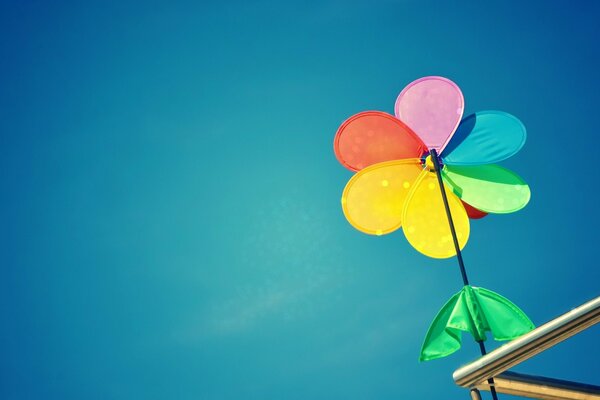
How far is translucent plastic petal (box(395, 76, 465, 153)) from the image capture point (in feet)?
9.13

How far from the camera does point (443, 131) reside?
2.79 meters

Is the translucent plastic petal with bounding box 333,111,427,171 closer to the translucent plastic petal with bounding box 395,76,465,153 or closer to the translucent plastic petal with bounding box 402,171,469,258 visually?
the translucent plastic petal with bounding box 395,76,465,153

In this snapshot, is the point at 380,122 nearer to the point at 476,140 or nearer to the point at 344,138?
the point at 344,138

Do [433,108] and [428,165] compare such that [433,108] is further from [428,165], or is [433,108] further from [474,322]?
[474,322]

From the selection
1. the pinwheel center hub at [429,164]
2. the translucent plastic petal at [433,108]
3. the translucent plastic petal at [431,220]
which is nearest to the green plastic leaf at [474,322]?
the translucent plastic petal at [431,220]

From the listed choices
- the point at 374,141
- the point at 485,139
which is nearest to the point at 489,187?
the point at 485,139

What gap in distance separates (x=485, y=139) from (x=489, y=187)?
268mm

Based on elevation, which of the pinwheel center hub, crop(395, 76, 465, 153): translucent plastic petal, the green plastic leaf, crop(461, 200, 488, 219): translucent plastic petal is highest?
crop(395, 76, 465, 153): translucent plastic petal

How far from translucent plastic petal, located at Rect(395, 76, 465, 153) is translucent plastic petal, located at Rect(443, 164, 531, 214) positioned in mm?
193

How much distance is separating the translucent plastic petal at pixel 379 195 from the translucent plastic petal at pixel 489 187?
0.24 m

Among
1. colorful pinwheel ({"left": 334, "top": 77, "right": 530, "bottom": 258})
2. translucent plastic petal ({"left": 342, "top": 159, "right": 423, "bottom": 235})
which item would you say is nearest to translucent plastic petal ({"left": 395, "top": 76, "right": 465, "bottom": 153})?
colorful pinwheel ({"left": 334, "top": 77, "right": 530, "bottom": 258})

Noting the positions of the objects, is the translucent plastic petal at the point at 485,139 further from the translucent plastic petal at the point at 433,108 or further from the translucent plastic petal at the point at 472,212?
the translucent plastic petal at the point at 472,212

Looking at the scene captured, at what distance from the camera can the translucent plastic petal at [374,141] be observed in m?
2.74

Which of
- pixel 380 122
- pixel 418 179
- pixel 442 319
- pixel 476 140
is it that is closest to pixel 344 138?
pixel 380 122
